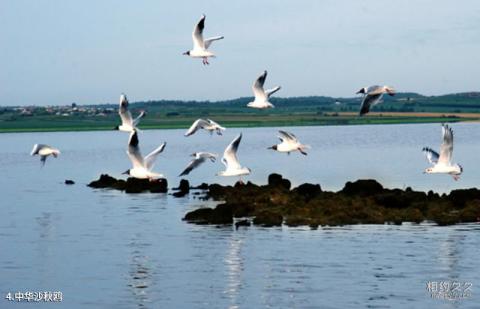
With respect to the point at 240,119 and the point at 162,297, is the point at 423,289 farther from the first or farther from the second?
the point at 240,119

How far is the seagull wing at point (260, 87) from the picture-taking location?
135 ft

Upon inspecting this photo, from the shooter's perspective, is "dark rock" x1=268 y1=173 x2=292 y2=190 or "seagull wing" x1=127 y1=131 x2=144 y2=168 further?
"dark rock" x1=268 y1=173 x2=292 y2=190

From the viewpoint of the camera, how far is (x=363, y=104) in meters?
33.0

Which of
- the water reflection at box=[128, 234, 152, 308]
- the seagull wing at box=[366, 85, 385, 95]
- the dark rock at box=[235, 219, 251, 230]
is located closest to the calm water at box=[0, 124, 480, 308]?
the water reflection at box=[128, 234, 152, 308]

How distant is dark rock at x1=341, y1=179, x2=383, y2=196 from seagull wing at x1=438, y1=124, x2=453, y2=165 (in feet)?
21.4

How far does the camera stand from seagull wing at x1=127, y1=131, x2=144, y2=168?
119ft

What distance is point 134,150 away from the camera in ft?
123

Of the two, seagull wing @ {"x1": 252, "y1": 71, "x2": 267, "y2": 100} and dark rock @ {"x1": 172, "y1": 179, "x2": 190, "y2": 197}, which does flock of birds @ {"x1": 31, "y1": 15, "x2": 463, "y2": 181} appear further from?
dark rock @ {"x1": 172, "y1": 179, "x2": 190, "y2": 197}

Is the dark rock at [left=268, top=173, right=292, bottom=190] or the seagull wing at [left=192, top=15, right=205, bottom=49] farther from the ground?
the seagull wing at [left=192, top=15, right=205, bottom=49]

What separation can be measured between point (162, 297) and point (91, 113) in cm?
17246

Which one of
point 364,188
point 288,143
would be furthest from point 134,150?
point 364,188

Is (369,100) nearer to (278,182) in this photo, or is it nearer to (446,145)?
(446,145)

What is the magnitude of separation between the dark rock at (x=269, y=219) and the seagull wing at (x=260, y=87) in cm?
422

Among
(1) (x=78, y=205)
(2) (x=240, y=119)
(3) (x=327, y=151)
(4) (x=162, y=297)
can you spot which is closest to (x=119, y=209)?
(1) (x=78, y=205)
